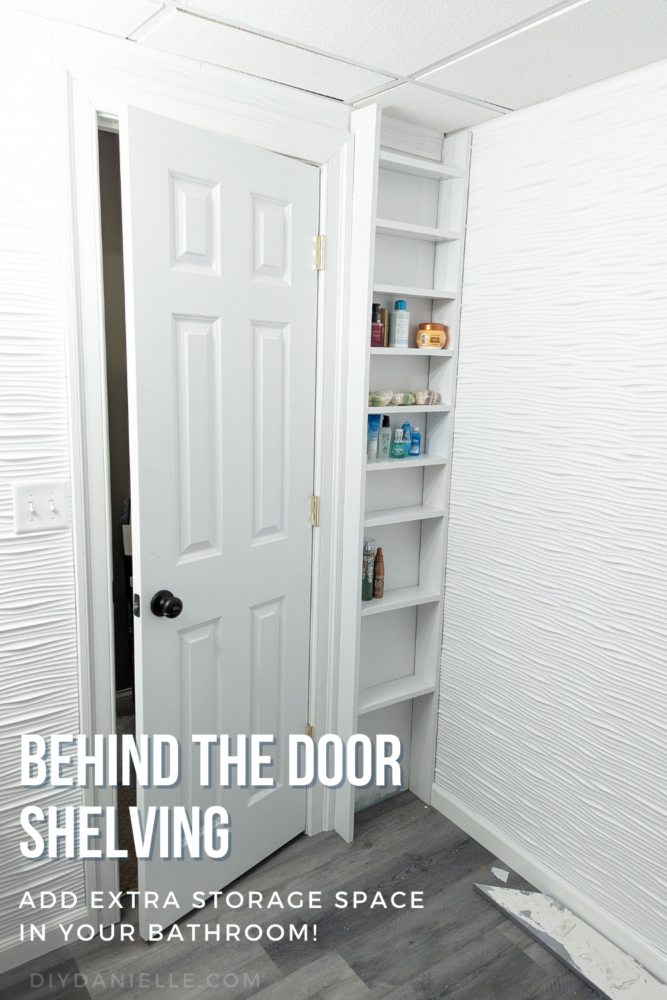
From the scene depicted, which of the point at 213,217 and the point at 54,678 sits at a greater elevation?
the point at 213,217

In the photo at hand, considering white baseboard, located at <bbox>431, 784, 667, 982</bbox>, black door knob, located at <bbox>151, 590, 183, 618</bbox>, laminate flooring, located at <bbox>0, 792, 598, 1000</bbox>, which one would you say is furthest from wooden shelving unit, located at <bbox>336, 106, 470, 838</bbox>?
black door knob, located at <bbox>151, 590, 183, 618</bbox>

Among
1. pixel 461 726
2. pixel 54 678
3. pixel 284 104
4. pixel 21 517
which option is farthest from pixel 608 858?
pixel 284 104

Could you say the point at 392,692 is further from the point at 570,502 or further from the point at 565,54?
the point at 565,54

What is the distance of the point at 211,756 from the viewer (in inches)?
79.4

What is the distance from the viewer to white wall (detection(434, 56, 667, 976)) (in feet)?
5.81

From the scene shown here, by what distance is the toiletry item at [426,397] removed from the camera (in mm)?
2307

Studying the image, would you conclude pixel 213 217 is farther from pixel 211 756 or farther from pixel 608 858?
pixel 608 858

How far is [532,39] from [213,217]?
31.9 inches

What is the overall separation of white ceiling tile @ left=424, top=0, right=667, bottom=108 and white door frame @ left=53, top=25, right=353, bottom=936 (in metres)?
0.39

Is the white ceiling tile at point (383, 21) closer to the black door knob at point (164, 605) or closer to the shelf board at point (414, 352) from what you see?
the shelf board at point (414, 352)

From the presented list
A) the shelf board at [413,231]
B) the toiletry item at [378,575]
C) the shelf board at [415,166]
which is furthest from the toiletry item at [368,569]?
the shelf board at [415,166]

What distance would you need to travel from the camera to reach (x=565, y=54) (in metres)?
1.62

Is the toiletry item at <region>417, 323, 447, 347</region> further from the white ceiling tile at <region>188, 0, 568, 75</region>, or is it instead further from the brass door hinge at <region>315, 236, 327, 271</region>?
the white ceiling tile at <region>188, 0, 568, 75</region>

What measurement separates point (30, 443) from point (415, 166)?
134 cm
